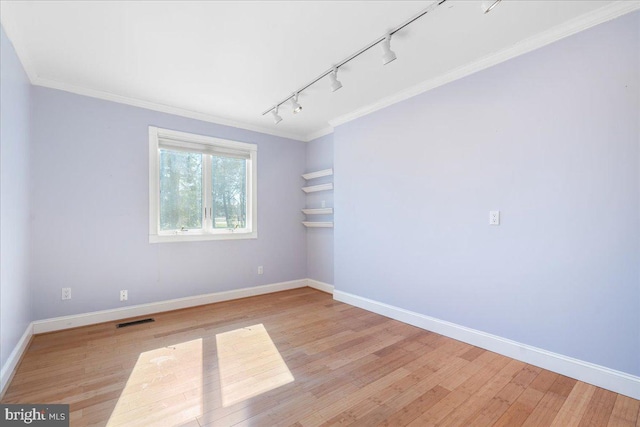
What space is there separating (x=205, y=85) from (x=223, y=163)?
1.33m

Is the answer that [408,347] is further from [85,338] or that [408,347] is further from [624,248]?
[85,338]

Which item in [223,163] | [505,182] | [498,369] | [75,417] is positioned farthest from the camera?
[223,163]

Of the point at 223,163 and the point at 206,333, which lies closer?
the point at 206,333

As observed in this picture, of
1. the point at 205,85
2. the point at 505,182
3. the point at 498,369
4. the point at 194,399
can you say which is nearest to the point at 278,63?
the point at 205,85

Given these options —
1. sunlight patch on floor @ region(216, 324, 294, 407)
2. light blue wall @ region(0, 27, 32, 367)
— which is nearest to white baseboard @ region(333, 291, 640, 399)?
sunlight patch on floor @ region(216, 324, 294, 407)

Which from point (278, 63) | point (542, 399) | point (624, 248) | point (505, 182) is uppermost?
point (278, 63)

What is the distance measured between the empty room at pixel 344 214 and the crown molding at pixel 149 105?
0.02 meters

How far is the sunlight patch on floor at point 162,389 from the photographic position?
1.69m

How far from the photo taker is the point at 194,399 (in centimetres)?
186

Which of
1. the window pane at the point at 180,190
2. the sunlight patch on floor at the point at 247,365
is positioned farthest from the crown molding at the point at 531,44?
the sunlight patch on floor at the point at 247,365

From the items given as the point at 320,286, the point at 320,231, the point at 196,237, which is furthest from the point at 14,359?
the point at 320,231

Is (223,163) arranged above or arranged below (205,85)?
below

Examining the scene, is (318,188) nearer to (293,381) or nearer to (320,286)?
(320,286)

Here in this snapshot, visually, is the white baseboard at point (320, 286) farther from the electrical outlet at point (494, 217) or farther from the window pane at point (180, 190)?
the electrical outlet at point (494, 217)
